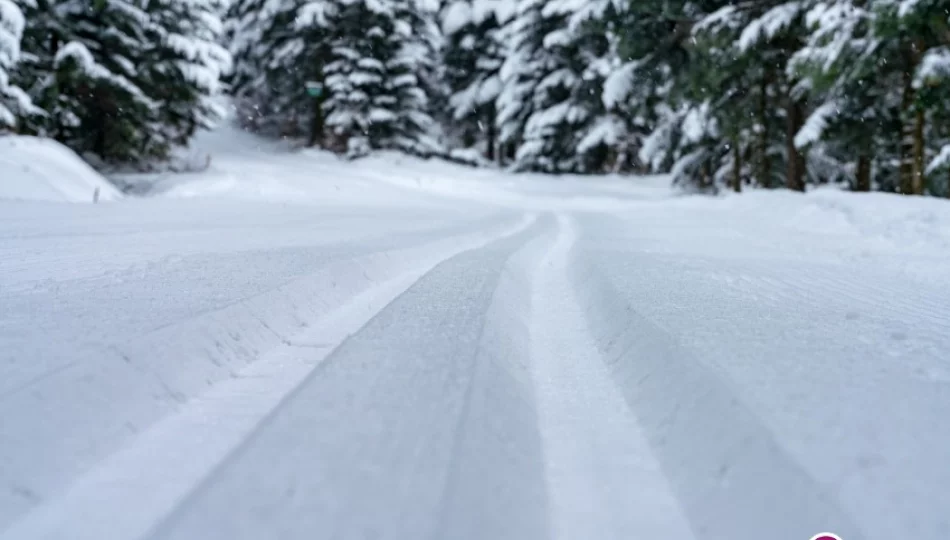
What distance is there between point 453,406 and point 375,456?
32cm

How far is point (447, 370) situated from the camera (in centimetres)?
199

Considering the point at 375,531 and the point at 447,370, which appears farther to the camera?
the point at 447,370

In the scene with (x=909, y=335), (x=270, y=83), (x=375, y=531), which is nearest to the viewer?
(x=375, y=531)

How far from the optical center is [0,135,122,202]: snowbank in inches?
283

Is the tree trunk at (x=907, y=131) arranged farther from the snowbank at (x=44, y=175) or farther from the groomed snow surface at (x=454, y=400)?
the snowbank at (x=44, y=175)

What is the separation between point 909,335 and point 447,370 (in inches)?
69.4

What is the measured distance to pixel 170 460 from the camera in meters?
1.47

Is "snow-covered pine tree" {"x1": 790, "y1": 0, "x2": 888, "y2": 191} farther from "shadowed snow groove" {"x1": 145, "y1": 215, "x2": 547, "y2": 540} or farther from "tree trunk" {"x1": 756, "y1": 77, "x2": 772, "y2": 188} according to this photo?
"shadowed snow groove" {"x1": 145, "y1": 215, "x2": 547, "y2": 540}

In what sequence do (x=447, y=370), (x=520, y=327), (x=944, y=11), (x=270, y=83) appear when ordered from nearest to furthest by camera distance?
(x=447, y=370)
(x=520, y=327)
(x=944, y=11)
(x=270, y=83)

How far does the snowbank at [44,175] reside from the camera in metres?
7.19

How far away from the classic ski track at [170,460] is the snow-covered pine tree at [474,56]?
1040 inches

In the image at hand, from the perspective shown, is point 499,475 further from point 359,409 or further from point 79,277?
point 79,277

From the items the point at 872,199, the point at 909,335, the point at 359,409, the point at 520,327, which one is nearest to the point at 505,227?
the point at 872,199

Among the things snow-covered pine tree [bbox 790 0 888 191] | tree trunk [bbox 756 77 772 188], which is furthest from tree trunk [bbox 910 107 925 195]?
tree trunk [bbox 756 77 772 188]
